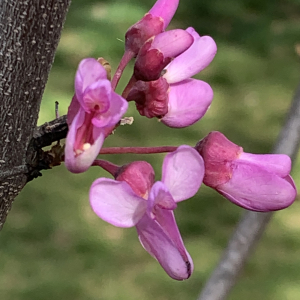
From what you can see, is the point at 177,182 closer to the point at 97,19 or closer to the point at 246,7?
the point at 97,19

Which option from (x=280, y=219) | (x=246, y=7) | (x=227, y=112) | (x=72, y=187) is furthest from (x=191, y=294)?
(x=246, y=7)

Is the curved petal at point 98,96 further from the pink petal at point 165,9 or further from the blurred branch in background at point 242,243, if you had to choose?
the blurred branch in background at point 242,243

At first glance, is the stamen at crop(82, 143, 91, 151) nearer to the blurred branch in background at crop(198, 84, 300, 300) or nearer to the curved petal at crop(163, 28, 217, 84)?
the curved petal at crop(163, 28, 217, 84)

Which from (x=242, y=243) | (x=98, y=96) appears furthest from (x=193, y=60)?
(x=242, y=243)

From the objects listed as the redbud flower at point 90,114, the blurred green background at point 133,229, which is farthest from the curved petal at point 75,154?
the blurred green background at point 133,229

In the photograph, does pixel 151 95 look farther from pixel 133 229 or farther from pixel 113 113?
pixel 133 229
